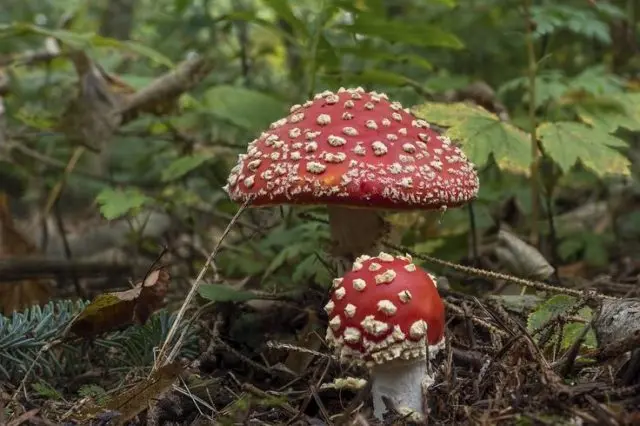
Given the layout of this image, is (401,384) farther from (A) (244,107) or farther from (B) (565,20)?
(B) (565,20)

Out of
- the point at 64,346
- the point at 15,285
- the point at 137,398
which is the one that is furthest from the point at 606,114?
the point at 15,285

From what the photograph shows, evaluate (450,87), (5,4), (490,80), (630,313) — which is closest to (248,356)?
(630,313)

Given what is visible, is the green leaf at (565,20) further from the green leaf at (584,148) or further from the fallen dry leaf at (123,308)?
the fallen dry leaf at (123,308)

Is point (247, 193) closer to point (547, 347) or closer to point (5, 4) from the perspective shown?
point (547, 347)

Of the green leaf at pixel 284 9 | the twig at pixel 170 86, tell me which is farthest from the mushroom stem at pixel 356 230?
the twig at pixel 170 86

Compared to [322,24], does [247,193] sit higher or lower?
lower

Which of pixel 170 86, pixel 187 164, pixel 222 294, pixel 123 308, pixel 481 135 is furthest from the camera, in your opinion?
pixel 170 86

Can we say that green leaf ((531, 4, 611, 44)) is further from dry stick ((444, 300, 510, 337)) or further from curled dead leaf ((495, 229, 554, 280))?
dry stick ((444, 300, 510, 337))

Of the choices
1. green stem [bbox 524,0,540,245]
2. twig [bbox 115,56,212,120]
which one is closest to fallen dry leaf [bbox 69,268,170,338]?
twig [bbox 115,56,212,120]

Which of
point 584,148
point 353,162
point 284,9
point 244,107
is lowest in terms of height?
Answer: point 244,107
